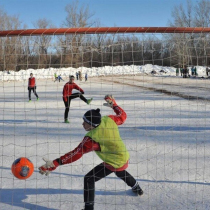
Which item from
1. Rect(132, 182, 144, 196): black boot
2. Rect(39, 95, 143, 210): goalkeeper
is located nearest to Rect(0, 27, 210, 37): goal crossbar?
Rect(39, 95, 143, 210): goalkeeper

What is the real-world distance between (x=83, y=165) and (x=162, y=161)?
1382 millimetres

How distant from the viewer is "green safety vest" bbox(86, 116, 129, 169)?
10.1ft

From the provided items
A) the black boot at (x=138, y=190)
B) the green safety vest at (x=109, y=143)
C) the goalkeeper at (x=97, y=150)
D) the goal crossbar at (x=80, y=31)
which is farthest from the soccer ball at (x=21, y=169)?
the goal crossbar at (x=80, y=31)

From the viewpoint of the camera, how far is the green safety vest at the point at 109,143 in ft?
10.1

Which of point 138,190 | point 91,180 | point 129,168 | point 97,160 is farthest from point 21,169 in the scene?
point 97,160

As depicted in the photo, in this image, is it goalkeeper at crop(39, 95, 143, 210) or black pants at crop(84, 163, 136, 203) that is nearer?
goalkeeper at crop(39, 95, 143, 210)

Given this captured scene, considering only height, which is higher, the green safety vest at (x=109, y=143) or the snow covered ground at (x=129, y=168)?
the green safety vest at (x=109, y=143)

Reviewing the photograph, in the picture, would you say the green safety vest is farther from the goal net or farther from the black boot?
the black boot

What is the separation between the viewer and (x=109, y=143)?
3.13 m

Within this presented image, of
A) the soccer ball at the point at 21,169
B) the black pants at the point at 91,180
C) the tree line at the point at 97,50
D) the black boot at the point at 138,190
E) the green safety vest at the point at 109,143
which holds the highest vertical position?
the tree line at the point at 97,50

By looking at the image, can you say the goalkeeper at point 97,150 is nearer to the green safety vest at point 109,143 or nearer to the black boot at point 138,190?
the green safety vest at point 109,143

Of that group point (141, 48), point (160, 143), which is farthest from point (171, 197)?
point (160, 143)

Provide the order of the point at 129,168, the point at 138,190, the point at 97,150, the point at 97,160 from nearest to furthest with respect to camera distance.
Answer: the point at 97,150 < the point at 138,190 < the point at 129,168 < the point at 97,160

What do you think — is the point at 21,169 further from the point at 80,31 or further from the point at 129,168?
the point at 129,168
